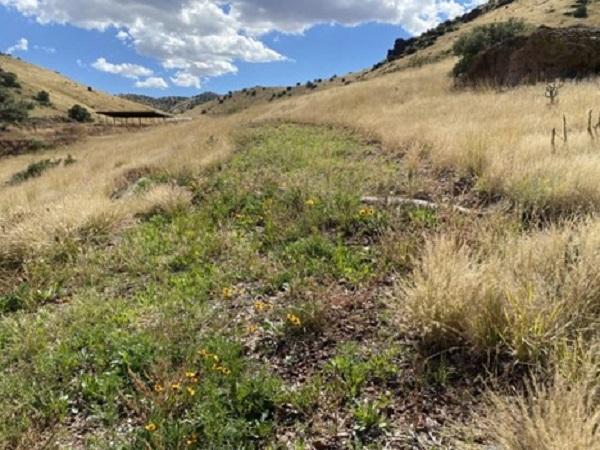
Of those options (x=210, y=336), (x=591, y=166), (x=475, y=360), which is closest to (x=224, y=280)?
(x=210, y=336)

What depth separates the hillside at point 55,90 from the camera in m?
62.8

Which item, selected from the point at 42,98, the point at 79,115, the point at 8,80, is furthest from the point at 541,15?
the point at 8,80

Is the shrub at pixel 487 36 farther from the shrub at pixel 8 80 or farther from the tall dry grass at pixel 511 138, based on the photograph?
the shrub at pixel 8 80

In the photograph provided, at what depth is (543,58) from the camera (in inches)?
719

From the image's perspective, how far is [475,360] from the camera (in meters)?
3.15

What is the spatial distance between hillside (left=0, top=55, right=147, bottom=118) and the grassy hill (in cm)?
5849

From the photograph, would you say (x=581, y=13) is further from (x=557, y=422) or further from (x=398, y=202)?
(x=557, y=422)

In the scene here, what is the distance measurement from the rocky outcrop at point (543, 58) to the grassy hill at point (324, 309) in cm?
1137

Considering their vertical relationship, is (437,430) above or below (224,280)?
below

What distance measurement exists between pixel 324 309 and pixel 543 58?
1869cm

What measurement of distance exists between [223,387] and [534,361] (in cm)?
207

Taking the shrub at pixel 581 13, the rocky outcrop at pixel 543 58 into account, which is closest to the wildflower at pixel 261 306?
the rocky outcrop at pixel 543 58

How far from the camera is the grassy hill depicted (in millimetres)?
2826

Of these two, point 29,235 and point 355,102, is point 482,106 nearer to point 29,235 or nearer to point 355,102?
point 355,102
